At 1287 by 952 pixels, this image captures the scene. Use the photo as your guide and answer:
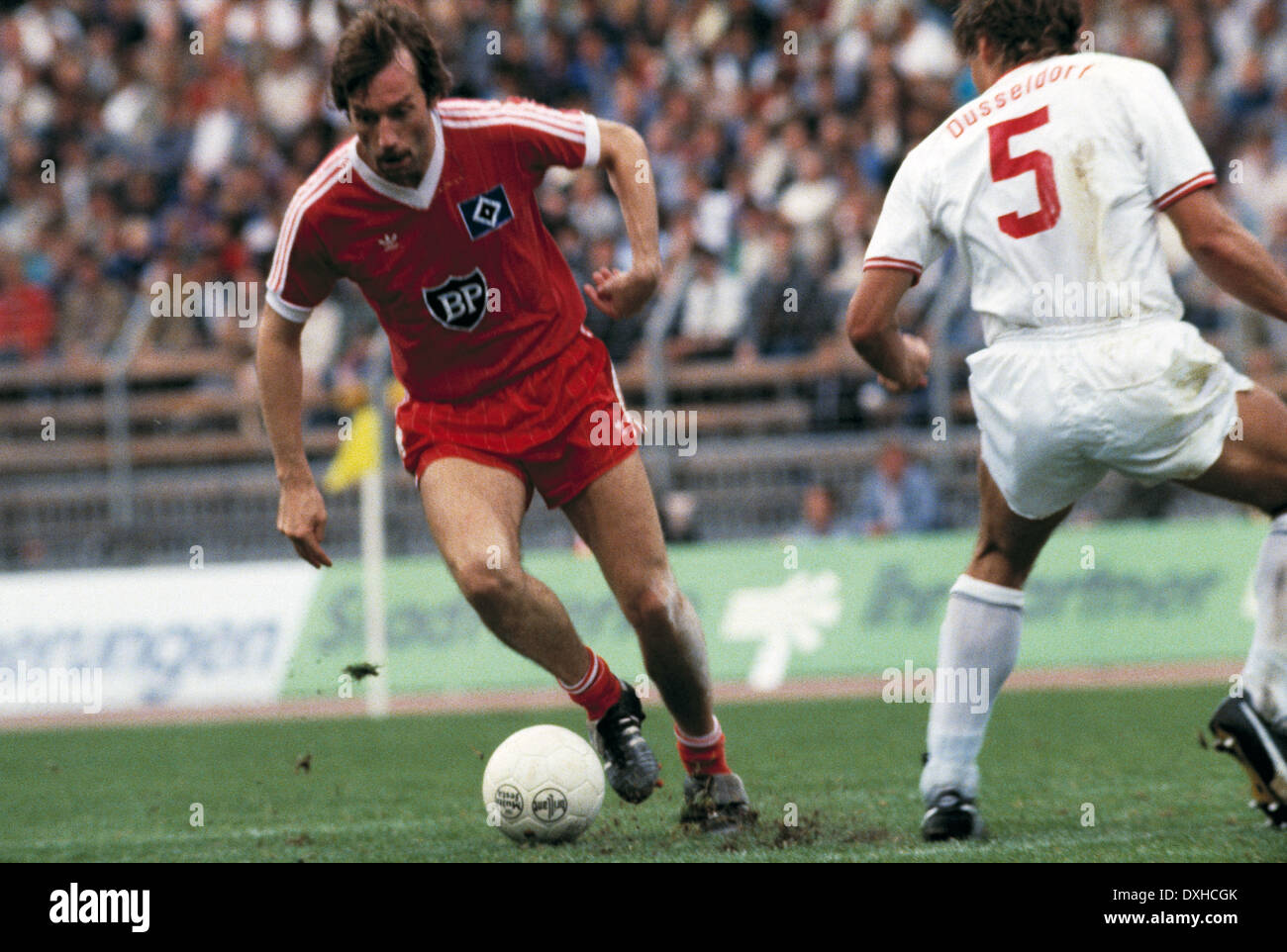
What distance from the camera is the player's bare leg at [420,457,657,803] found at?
5715mm

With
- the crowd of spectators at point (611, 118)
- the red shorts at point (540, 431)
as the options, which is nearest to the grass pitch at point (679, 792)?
the red shorts at point (540, 431)

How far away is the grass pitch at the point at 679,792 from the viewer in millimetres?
5535

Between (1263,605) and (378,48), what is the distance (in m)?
3.16

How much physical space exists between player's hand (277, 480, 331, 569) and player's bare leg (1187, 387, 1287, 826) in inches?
109

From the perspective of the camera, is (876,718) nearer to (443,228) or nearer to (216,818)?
(216,818)

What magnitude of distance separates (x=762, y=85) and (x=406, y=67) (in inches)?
492

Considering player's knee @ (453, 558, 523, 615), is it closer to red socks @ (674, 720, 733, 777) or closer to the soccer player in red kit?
the soccer player in red kit

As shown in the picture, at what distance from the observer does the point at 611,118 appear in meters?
18.3

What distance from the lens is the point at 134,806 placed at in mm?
7707

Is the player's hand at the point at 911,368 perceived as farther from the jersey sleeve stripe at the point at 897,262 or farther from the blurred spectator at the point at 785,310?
the blurred spectator at the point at 785,310

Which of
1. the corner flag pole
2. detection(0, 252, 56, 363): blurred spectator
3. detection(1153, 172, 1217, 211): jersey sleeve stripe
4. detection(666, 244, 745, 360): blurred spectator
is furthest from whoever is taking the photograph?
detection(0, 252, 56, 363): blurred spectator

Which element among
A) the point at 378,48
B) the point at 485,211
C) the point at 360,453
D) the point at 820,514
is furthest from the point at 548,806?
the point at 820,514

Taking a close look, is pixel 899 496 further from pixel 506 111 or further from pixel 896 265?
pixel 896 265

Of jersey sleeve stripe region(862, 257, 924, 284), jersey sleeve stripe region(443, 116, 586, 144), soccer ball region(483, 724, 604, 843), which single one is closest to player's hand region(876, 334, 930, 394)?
jersey sleeve stripe region(862, 257, 924, 284)
